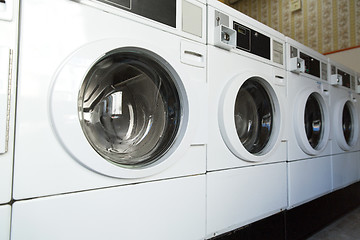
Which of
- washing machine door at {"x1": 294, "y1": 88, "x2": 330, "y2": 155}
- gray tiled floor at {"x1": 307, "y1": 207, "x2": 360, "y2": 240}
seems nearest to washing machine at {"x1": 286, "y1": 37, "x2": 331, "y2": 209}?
washing machine door at {"x1": 294, "y1": 88, "x2": 330, "y2": 155}

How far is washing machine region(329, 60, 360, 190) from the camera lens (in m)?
1.72

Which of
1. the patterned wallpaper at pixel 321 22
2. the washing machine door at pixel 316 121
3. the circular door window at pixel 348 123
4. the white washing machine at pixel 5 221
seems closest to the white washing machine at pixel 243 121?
Result: the washing machine door at pixel 316 121

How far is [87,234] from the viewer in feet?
2.09

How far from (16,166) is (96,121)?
0.26m

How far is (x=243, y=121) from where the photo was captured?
1214mm

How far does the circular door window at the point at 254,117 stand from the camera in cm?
119

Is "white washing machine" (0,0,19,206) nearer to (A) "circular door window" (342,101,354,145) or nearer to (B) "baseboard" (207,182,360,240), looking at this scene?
(B) "baseboard" (207,182,360,240)

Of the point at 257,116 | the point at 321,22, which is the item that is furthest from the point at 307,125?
the point at 321,22

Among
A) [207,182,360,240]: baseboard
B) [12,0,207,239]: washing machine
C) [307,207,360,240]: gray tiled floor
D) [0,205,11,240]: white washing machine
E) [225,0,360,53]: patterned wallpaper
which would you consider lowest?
[307,207,360,240]: gray tiled floor

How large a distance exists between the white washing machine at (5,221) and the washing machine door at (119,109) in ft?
0.61

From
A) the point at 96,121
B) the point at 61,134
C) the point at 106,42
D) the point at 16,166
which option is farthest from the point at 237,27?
the point at 16,166

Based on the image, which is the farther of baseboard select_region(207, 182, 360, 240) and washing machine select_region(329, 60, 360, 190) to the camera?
washing machine select_region(329, 60, 360, 190)

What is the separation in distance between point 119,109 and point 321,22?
2.80m

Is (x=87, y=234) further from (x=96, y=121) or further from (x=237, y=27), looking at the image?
(x=237, y=27)
